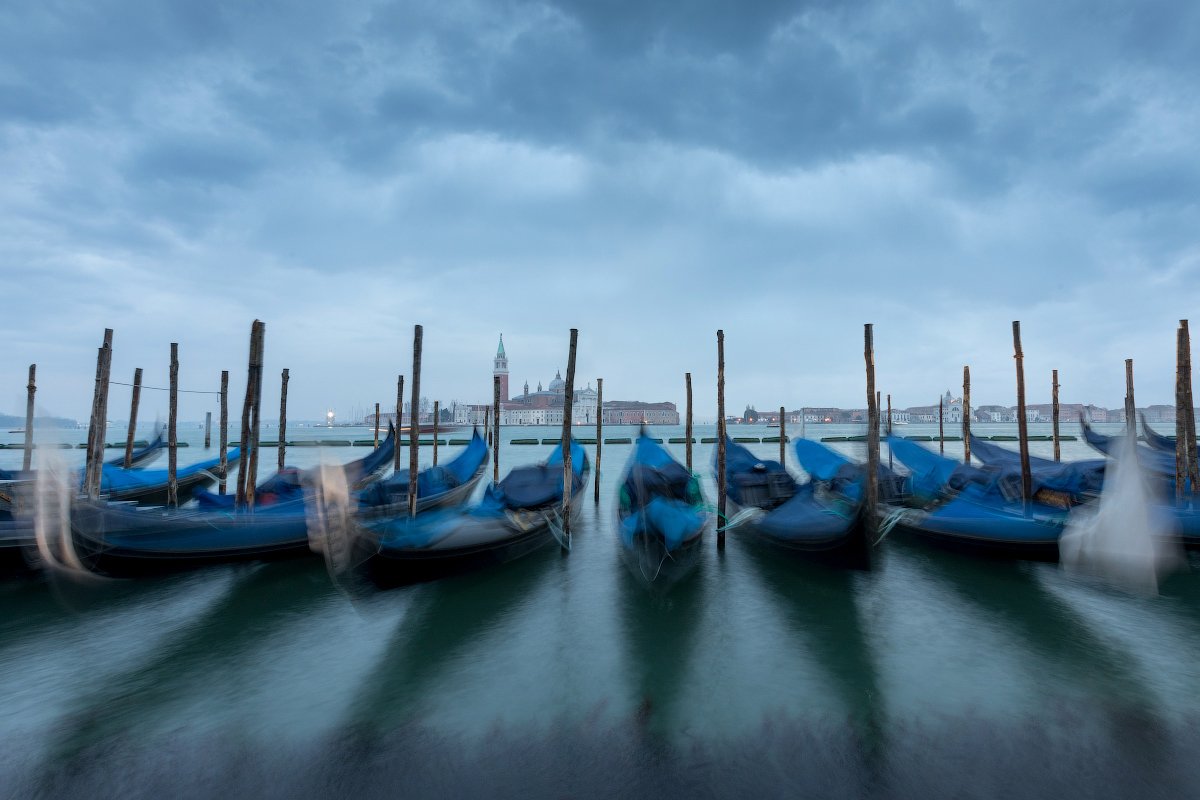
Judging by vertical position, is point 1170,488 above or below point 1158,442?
below

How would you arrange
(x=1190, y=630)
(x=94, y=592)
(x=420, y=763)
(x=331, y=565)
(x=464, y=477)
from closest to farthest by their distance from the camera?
(x=420, y=763), (x=331, y=565), (x=1190, y=630), (x=94, y=592), (x=464, y=477)

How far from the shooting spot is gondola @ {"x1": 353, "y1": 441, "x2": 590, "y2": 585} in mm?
4598

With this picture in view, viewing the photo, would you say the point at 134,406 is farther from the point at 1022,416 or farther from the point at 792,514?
the point at 1022,416

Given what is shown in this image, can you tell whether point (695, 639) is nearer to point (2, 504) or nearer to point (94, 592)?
point (94, 592)

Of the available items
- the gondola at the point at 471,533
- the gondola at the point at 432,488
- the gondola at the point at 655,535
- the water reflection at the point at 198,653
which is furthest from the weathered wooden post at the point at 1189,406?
the water reflection at the point at 198,653

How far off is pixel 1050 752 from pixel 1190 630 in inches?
113

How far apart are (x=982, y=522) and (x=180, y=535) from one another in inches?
337

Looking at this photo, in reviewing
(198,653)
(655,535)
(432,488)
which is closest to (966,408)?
(655,535)

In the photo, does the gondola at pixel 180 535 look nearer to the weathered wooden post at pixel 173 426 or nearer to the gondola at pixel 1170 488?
the weathered wooden post at pixel 173 426

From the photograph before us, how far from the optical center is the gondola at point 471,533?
4.60 m

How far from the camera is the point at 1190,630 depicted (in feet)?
14.6

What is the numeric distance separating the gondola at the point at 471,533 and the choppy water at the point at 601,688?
35 centimetres

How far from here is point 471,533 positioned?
18.9 feet

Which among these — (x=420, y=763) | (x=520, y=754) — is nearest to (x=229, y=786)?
(x=420, y=763)
